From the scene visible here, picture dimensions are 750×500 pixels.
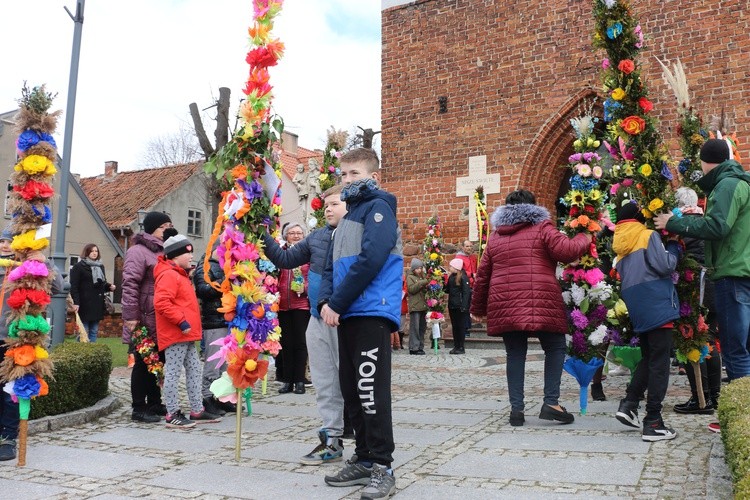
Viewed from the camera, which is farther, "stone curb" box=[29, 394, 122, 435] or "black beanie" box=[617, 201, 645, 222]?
"stone curb" box=[29, 394, 122, 435]

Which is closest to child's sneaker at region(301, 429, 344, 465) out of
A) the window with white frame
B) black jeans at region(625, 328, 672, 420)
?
black jeans at region(625, 328, 672, 420)

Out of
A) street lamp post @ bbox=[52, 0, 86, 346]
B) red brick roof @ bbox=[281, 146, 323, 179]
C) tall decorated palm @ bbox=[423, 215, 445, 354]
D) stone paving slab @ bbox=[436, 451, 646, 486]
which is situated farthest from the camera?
red brick roof @ bbox=[281, 146, 323, 179]

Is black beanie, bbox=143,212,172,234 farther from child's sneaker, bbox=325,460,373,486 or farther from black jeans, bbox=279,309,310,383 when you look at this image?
child's sneaker, bbox=325,460,373,486

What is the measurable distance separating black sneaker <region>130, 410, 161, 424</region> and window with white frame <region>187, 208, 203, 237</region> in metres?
33.6

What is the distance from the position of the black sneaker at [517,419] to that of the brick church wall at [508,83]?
7911mm

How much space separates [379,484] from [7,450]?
291cm

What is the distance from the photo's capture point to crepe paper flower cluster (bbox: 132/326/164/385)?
6.55 meters

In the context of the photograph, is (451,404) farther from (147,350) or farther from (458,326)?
(458,326)

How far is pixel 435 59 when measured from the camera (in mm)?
14414

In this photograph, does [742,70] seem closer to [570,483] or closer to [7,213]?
[570,483]

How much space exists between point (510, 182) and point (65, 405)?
9424 millimetres

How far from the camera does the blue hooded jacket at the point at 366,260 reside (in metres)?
4.03

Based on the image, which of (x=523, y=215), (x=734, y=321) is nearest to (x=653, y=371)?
(x=734, y=321)

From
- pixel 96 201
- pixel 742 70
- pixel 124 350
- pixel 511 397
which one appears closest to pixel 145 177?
pixel 96 201
